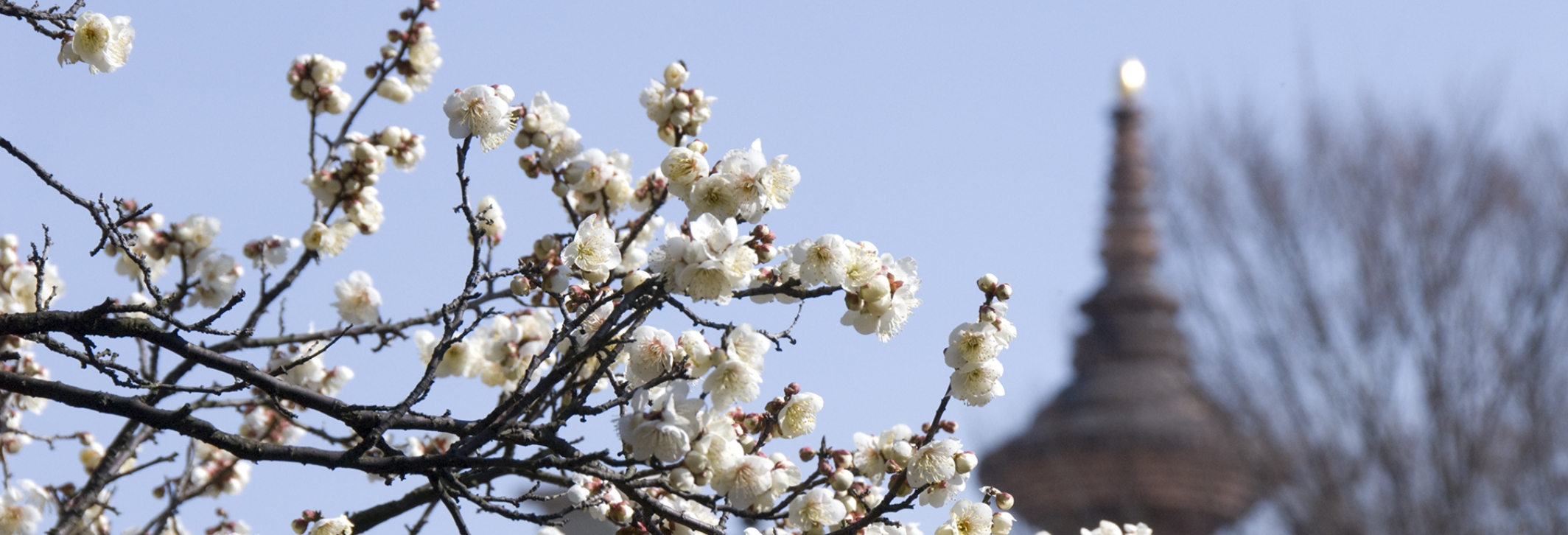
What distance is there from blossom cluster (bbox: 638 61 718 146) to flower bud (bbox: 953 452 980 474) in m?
0.93

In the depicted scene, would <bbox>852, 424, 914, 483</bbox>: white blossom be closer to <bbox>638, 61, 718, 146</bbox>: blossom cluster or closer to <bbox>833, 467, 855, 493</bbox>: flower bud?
<bbox>833, 467, 855, 493</bbox>: flower bud

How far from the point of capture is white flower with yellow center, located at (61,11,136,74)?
2467 mm

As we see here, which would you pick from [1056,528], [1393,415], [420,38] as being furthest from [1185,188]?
[420,38]

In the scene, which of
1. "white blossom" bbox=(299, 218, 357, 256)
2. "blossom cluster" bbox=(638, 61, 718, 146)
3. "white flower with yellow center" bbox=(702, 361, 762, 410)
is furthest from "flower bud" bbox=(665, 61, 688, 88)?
"white blossom" bbox=(299, 218, 357, 256)

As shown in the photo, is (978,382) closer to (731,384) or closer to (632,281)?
(731,384)

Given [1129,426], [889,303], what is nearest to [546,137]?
[889,303]

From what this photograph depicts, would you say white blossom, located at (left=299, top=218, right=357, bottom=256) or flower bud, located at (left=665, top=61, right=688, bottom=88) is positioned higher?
white blossom, located at (left=299, top=218, right=357, bottom=256)

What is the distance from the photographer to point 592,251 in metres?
2.43

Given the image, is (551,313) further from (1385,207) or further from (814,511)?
(1385,207)

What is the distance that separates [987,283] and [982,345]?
0.33 ft

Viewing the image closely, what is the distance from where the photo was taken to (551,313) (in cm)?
332

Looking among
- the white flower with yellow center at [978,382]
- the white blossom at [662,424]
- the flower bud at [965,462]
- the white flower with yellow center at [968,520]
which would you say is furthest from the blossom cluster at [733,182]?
the white flower with yellow center at [968,520]

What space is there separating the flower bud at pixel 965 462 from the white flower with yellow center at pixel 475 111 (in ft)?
3.07

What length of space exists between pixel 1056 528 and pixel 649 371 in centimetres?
1456
